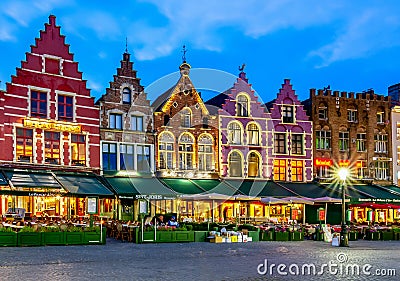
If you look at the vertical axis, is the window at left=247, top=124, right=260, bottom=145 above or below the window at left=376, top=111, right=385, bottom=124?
below

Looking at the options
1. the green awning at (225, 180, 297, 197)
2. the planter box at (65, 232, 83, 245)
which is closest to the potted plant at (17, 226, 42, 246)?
the planter box at (65, 232, 83, 245)

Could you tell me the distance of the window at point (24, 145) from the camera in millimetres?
33000

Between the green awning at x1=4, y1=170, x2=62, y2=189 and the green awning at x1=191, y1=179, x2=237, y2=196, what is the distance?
391 inches

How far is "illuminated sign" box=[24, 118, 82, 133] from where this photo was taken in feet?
110

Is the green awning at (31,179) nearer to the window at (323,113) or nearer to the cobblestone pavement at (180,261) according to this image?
the cobblestone pavement at (180,261)

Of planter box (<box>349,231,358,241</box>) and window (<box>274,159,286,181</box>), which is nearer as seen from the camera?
planter box (<box>349,231,358,241</box>)

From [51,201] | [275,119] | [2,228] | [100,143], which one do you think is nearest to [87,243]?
[2,228]

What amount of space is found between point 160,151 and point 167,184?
2676mm

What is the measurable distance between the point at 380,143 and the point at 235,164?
1278 centimetres

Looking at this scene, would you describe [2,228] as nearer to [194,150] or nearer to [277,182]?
[194,150]

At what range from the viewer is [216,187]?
38125mm

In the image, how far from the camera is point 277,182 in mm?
41281

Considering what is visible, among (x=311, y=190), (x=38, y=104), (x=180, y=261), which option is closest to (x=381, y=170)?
(x=311, y=190)

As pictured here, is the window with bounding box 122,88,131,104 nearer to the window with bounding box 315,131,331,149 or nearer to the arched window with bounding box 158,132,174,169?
the arched window with bounding box 158,132,174,169
